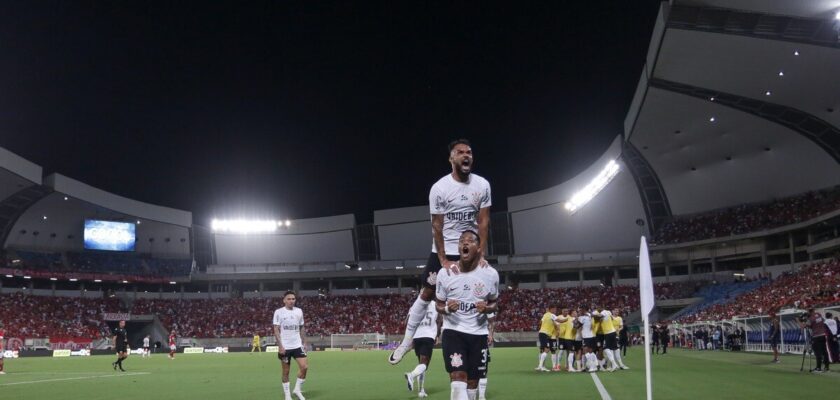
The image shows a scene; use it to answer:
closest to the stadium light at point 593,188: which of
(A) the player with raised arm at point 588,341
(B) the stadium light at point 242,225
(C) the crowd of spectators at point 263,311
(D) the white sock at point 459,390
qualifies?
(C) the crowd of spectators at point 263,311

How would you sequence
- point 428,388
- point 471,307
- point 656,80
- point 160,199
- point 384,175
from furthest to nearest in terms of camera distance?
point 160,199
point 384,175
point 656,80
point 428,388
point 471,307

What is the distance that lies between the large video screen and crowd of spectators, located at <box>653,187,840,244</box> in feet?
186

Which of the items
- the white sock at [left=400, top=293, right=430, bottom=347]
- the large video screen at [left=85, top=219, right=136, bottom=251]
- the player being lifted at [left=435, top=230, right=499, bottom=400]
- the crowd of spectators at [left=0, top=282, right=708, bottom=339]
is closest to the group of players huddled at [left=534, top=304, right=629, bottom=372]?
the white sock at [left=400, top=293, right=430, bottom=347]

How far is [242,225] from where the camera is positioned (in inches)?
3110

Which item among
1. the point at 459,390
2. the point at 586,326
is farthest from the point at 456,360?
the point at 586,326

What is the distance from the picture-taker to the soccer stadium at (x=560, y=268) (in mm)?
20469

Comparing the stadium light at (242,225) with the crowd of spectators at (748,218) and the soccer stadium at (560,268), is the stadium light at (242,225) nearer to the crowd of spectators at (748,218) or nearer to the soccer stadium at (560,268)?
the soccer stadium at (560,268)

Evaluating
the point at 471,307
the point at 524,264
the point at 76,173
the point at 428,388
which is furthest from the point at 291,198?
the point at 471,307

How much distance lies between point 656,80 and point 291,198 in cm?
4134

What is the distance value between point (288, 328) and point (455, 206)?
710 centimetres

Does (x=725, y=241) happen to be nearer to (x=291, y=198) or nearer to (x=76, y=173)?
(x=291, y=198)

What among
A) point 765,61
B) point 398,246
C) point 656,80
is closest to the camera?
point 765,61

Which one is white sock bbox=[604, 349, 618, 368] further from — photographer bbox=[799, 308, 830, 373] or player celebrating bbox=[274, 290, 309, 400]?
player celebrating bbox=[274, 290, 309, 400]

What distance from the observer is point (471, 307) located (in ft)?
23.3
